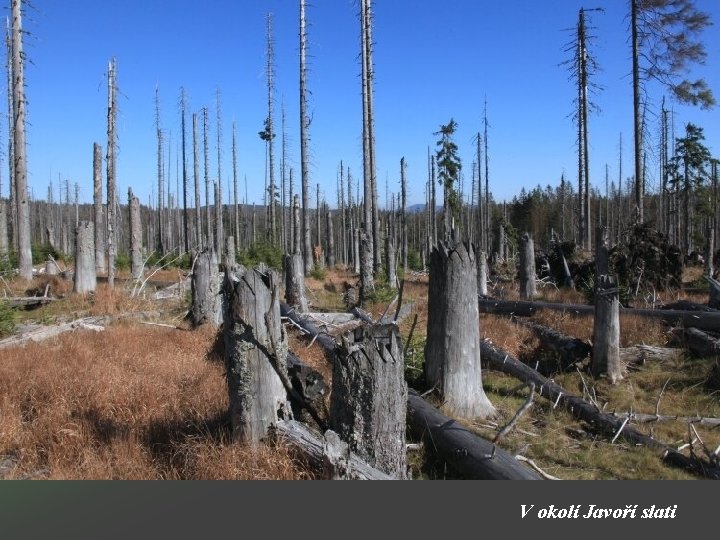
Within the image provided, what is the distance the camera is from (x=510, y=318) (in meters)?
10.9

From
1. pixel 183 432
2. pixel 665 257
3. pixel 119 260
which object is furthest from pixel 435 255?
pixel 119 260

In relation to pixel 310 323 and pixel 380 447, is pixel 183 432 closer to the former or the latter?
pixel 380 447

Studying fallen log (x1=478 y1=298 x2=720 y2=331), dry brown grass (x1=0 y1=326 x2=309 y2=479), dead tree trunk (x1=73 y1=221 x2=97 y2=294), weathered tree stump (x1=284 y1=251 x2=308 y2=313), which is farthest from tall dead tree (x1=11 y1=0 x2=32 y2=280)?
fallen log (x1=478 y1=298 x2=720 y2=331)

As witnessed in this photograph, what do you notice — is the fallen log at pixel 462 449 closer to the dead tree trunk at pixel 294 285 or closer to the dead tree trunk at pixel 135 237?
the dead tree trunk at pixel 294 285

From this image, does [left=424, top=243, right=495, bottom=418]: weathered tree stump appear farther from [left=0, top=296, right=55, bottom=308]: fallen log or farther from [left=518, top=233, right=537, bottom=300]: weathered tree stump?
[left=0, top=296, right=55, bottom=308]: fallen log

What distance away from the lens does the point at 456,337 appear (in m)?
6.43

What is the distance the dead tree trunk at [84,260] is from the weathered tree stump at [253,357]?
36.8 ft

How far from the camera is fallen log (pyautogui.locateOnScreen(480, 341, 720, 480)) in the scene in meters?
5.11

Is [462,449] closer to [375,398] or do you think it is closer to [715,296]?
[375,398]

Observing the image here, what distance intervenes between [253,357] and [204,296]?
243 inches

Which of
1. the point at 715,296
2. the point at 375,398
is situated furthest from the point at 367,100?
the point at 375,398

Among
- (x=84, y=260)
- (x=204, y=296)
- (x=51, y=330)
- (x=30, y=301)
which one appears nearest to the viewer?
(x=51, y=330)

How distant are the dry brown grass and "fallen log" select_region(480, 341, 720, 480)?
2.98 meters

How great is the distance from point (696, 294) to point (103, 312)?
13811mm
